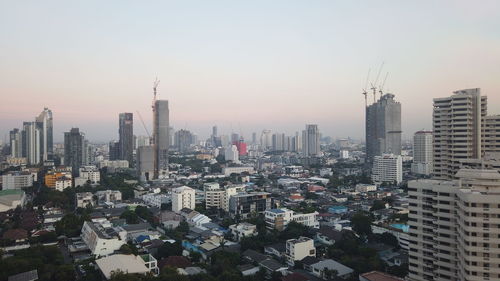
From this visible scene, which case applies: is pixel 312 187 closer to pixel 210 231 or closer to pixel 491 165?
pixel 210 231

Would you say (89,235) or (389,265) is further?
(89,235)

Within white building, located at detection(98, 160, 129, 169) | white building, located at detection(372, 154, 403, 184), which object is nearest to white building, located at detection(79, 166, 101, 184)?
white building, located at detection(98, 160, 129, 169)

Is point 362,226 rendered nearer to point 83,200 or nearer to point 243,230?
point 243,230

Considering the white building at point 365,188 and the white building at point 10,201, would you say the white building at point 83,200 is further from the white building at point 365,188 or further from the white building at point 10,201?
the white building at point 365,188

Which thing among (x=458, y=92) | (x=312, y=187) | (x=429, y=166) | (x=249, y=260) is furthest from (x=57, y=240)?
(x=429, y=166)

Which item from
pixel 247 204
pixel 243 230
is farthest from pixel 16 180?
pixel 243 230

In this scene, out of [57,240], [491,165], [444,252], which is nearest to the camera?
[444,252]
